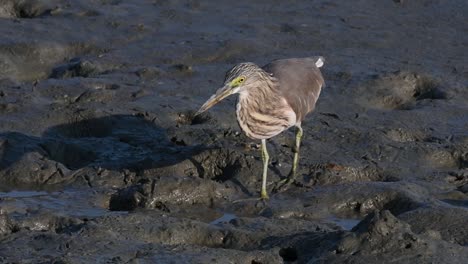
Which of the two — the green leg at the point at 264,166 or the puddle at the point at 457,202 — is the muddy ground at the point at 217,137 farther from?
the green leg at the point at 264,166

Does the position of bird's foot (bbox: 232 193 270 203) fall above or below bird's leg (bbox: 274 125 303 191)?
below

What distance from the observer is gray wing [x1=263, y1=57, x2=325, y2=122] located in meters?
9.30

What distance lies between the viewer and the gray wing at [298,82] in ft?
30.5

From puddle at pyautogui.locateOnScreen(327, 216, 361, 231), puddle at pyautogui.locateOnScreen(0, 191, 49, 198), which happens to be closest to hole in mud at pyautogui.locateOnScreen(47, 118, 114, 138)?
puddle at pyautogui.locateOnScreen(0, 191, 49, 198)

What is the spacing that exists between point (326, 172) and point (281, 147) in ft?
2.21

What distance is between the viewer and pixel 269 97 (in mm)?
8977

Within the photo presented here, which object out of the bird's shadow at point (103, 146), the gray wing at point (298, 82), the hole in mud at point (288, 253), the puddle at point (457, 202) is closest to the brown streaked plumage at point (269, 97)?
the gray wing at point (298, 82)

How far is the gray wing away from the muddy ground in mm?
497

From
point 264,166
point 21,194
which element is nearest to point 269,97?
point 264,166

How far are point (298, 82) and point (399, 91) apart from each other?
2.03 meters

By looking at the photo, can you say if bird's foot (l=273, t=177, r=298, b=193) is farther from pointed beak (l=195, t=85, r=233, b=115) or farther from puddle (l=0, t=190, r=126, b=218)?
puddle (l=0, t=190, r=126, b=218)

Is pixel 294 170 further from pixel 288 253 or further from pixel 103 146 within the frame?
pixel 288 253

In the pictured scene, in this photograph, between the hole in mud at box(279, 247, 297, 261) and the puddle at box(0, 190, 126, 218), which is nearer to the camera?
the hole in mud at box(279, 247, 297, 261)

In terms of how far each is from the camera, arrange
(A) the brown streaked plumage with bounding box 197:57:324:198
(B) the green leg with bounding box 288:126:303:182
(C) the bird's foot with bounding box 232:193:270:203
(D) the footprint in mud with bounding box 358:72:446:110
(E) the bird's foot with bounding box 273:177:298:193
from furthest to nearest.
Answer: (D) the footprint in mud with bounding box 358:72:446:110
(B) the green leg with bounding box 288:126:303:182
(E) the bird's foot with bounding box 273:177:298:193
(C) the bird's foot with bounding box 232:193:270:203
(A) the brown streaked plumage with bounding box 197:57:324:198
